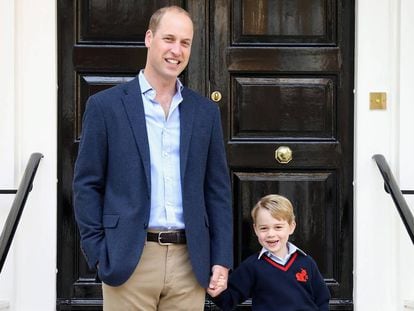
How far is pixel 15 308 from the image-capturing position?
4.94 m

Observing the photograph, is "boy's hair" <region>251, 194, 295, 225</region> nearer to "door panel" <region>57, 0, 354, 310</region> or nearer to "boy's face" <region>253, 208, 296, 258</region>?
"boy's face" <region>253, 208, 296, 258</region>

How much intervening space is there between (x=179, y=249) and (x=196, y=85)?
1.64m

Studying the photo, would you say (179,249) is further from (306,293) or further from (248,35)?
(248,35)

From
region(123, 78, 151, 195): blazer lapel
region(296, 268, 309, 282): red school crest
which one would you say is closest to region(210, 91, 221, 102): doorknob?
region(296, 268, 309, 282): red school crest

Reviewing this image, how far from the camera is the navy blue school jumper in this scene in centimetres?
428

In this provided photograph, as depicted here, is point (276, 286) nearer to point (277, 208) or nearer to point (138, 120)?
point (277, 208)

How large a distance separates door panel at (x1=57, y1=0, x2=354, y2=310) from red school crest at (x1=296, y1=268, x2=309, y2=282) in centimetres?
78

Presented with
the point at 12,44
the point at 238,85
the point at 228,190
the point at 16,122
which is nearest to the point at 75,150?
the point at 16,122
